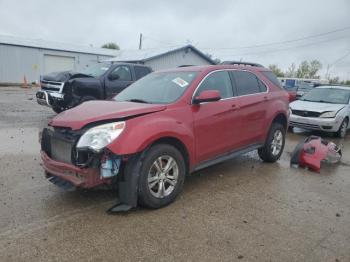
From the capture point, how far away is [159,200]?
3.98 metres

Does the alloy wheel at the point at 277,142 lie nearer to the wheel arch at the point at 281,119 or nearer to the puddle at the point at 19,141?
the wheel arch at the point at 281,119

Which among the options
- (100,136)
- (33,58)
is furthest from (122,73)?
(33,58)

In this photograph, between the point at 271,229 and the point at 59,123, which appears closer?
the point at 271,229

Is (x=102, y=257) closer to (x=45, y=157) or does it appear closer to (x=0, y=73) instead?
(x=45, y=157)

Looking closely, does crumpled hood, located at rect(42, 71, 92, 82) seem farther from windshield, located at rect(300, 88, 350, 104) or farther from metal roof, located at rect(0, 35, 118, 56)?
metal roof, located at rect(0, 35, 118, 56)

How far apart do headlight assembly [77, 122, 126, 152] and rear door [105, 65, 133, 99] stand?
6.74 meters

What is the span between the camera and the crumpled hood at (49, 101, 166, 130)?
3750 mm

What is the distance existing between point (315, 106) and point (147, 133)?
804cm

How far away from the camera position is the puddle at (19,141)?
6490 millimetres

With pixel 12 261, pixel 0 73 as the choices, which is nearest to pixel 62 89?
pixel 12 261

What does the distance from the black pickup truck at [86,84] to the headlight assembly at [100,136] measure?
248 inches

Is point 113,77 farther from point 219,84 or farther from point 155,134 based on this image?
point 155,134

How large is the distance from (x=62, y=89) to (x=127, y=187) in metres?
6.79

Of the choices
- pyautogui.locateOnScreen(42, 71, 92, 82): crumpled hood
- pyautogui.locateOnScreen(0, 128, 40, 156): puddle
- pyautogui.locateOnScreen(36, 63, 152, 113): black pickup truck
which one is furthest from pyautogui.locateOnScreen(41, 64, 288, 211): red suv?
pyautogui.locateOnScreen(42, 71, 92, 82): crumpled hood
